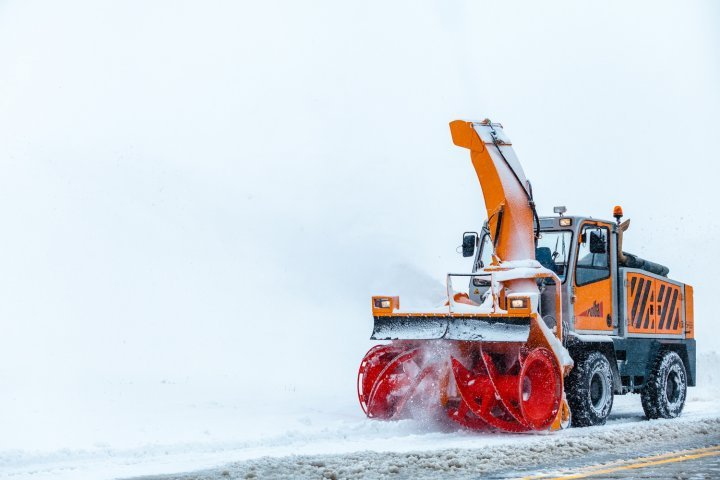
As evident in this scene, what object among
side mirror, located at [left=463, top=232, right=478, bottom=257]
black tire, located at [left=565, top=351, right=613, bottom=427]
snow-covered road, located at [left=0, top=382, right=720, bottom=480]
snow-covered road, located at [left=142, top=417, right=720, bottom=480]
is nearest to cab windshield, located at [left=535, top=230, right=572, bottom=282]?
side mirror, located at [left=463, top=232, right=478, bottom=257]

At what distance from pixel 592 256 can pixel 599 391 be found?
5.78 ft

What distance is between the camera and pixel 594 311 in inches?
546

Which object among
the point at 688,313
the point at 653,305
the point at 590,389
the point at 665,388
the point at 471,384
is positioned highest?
the point at 653,305

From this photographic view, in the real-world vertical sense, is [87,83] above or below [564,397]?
above

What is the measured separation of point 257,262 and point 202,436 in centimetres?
1455

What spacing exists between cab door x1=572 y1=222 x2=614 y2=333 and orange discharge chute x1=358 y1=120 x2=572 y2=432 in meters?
0.77

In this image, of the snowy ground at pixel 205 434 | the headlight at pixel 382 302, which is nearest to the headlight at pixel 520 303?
the snowy ground at pixel 205 434

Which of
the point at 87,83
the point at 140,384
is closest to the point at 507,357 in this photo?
the point at 140,384

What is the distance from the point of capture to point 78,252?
886 inches

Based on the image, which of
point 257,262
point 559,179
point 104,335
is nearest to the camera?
point 104,335

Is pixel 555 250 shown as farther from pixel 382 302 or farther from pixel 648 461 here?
pixel 648 461

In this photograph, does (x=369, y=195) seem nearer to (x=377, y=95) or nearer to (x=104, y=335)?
(x=377, y=95)

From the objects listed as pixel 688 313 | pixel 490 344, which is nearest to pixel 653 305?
pixel 688 313

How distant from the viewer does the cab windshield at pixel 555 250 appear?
13.7m
